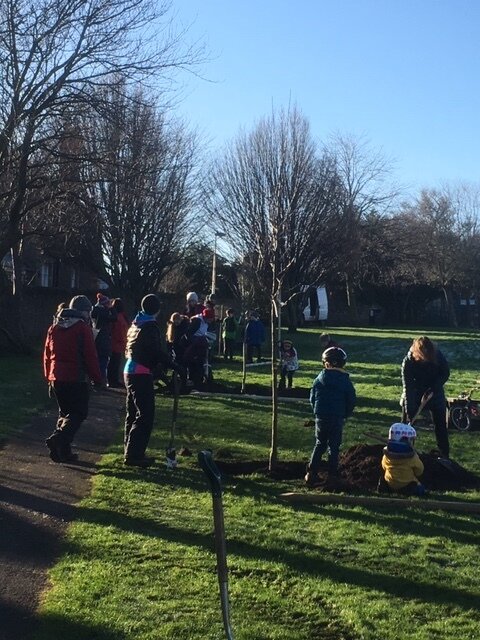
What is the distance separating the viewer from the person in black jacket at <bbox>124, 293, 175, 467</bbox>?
9.84 m

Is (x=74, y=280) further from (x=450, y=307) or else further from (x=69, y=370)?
(x=69, y=370)

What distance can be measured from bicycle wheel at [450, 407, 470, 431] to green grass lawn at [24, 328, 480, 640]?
4.87 metres

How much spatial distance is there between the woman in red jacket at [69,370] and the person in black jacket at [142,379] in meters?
0.40

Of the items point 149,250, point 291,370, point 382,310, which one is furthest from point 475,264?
point 291,370

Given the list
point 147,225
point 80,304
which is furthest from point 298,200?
point 80,304

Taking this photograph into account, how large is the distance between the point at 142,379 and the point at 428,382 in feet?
12.0

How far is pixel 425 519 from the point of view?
308 inches

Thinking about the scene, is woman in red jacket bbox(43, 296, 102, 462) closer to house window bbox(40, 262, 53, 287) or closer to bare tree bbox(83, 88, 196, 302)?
bare tree bbox(83, 88, 196, 302)

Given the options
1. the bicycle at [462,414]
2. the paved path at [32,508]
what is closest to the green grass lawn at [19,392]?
the paved path at [32,508]

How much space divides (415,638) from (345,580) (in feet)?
3.70

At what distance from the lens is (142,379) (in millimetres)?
9922

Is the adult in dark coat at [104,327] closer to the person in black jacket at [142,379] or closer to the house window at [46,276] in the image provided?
the person in black jacket at [142,379]

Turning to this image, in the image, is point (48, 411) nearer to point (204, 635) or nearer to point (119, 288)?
point (204, 635)

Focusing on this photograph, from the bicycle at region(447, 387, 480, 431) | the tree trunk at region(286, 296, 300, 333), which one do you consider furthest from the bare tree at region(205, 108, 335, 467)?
the bicycle at region(447, 387, 480, 431)
